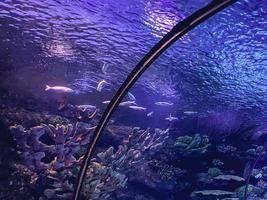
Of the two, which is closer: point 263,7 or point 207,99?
point 263,7

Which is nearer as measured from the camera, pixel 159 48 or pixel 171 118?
pixel 159 48

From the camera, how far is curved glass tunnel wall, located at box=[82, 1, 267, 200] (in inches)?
334

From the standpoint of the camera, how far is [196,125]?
13.3 m

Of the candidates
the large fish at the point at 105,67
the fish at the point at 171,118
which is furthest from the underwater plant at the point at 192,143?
the large fish at the point at 105,67

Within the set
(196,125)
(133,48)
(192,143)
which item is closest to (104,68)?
(133,48)

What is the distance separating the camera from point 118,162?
860cm

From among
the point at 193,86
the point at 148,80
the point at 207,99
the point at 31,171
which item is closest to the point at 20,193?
the point at 31,171

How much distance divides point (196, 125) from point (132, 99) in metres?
4.00

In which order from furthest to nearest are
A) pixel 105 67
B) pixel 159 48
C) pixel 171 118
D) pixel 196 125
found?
pixel 196 125 < pixel 171 118 < pixel 105 67 < pixel 159 48

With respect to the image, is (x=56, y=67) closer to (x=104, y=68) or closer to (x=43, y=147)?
(x=104, y=68)

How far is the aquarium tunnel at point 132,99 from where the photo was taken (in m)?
7.26

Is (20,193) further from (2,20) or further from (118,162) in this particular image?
(2,20)

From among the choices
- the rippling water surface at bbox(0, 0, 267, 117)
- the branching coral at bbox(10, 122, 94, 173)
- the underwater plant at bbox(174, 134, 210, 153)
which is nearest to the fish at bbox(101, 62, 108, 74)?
the rippling water surface at bbox(0, 0, 267, 117)

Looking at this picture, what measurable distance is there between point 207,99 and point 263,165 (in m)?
4.55
